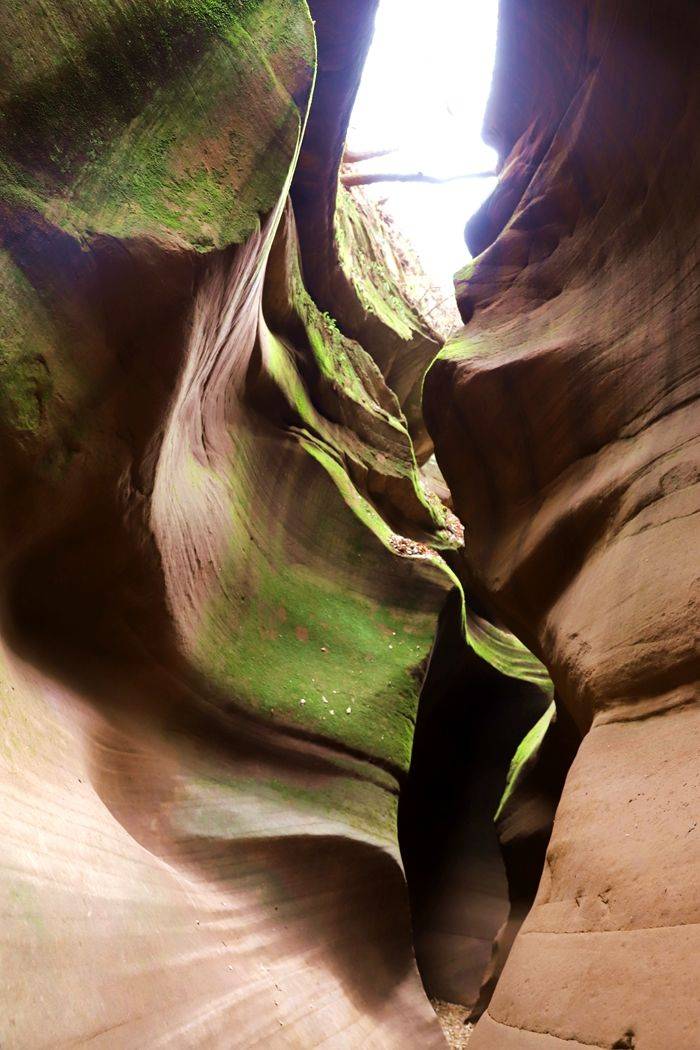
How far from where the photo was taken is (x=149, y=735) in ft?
17.7

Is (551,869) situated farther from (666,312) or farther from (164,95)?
(164,95)

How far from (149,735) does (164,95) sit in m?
4.45

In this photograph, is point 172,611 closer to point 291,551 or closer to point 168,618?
point 168,618

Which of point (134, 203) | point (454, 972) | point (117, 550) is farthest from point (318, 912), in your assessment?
point (454, 972)

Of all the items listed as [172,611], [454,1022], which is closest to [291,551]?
[172,611]

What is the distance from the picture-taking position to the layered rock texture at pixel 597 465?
2836 mm

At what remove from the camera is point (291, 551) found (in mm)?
8117

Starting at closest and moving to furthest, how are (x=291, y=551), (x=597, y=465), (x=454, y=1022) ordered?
(x=597, y=465)
(x=291, y=551)
(x=454, y=1022)

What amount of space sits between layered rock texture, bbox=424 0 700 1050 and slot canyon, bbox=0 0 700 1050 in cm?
3

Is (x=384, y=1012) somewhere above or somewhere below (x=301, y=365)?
below

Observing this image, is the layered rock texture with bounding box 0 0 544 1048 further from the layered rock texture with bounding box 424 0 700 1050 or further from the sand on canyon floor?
the sand on canyon floor

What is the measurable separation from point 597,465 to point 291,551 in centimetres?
383

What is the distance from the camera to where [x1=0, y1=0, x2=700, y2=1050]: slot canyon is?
3168mm

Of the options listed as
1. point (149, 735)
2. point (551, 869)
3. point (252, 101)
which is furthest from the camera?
point (149, 735)
